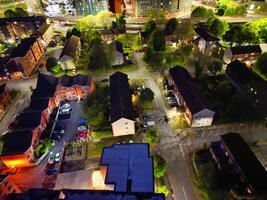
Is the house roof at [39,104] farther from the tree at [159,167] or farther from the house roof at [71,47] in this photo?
the tree at [159,167]

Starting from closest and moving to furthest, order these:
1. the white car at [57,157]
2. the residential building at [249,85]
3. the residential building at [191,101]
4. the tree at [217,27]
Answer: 1. the white car at [57,157]
2. the residential building at [191,101]
3. the residential building at [249,85]
4. the tree at [217,27]

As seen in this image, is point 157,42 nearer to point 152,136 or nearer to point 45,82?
point 45,82

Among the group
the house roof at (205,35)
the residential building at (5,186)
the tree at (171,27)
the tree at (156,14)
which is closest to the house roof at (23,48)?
the residential building at (5,186)

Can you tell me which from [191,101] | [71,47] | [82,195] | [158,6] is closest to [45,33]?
[71,47]

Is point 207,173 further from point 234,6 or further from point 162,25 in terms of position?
point 234,6

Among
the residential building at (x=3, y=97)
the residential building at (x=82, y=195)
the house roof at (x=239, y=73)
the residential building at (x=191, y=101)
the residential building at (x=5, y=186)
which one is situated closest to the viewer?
the residential building at (x=82, y=195)

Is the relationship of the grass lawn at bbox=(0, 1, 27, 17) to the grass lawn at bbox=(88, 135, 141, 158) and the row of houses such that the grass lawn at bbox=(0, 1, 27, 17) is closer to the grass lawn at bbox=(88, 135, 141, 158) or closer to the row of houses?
the row of houses

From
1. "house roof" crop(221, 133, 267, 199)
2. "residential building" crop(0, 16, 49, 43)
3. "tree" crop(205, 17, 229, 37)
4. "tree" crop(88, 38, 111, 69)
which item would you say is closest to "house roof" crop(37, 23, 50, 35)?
"residential building" crop(0, 16, 49, 43)

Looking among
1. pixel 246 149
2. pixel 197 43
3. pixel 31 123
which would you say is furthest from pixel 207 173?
pixel 197 43
